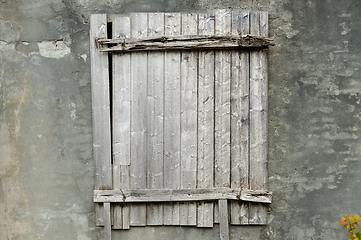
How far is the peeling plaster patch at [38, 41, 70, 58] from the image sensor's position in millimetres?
2922

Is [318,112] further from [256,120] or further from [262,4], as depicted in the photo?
[262,4]

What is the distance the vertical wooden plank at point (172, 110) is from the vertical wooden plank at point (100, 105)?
1.96 ft

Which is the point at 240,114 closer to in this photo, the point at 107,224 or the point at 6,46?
the point at 107,224

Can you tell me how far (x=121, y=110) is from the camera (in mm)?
2863

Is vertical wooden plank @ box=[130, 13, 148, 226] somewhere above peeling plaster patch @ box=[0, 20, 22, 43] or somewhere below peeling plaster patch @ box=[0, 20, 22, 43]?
below

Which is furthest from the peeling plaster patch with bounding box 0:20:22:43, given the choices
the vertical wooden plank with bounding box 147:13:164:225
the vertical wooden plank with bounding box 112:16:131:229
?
the vertical wooden plank with bounding box 147:13:164:225

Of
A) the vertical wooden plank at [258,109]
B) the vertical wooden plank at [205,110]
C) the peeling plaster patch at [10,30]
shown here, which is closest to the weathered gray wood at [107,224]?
the vertical wooden plank at [205,110]

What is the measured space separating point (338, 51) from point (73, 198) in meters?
3.21

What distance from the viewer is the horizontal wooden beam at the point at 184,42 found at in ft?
9.21

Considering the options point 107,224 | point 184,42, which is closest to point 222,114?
point 184,42

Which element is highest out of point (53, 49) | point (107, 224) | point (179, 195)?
point (53, 49)

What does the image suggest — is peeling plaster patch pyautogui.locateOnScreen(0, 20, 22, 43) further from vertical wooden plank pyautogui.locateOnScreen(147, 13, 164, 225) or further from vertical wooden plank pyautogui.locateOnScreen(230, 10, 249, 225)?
vertical wooden plank pyautogui.locateOnScreen(230, 10, 249, 225)

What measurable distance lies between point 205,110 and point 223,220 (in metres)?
1.16

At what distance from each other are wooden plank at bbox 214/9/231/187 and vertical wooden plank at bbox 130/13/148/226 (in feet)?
2.41
